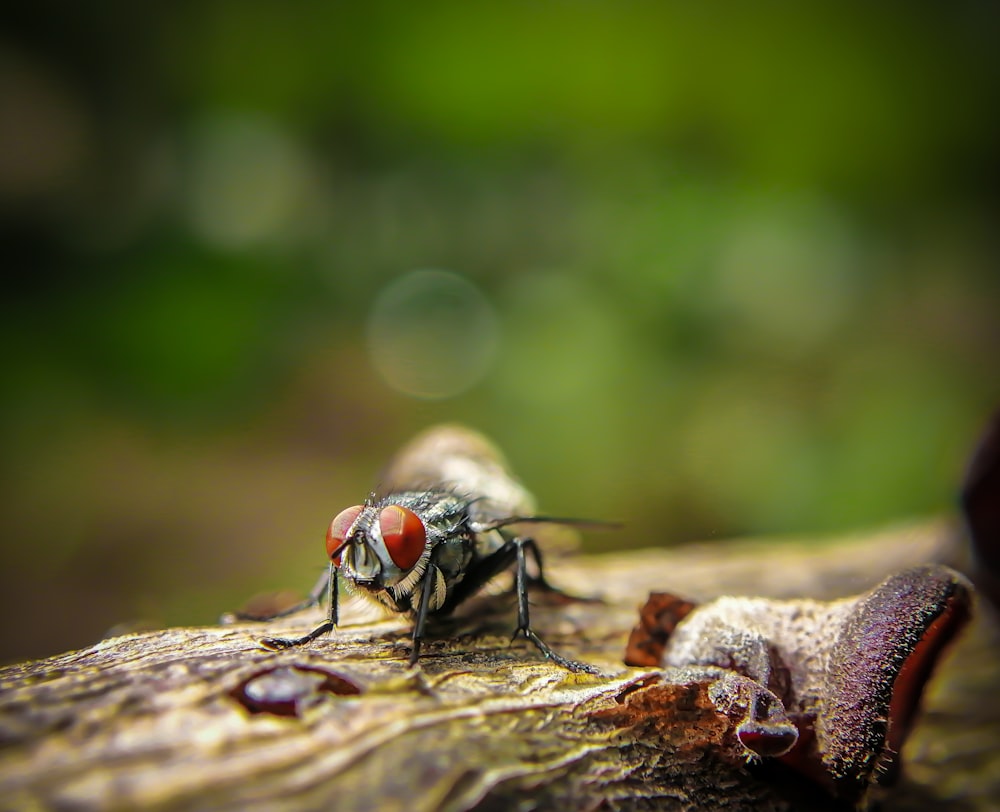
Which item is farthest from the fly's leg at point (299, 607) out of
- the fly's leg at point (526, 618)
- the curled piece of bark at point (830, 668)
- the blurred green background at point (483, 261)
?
the blurred green background at point (483, 261)

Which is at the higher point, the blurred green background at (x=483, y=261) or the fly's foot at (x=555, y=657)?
the blurred green background at (x=483, y=261)

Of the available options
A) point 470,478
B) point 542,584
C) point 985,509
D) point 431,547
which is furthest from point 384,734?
point 985,509

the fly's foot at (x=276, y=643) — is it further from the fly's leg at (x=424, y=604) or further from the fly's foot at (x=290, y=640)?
the fly's leg at (x=424, y=604)

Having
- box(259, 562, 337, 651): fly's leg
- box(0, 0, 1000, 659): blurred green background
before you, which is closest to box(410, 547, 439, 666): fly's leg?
box(259, 562, 337, 651): fly's leg

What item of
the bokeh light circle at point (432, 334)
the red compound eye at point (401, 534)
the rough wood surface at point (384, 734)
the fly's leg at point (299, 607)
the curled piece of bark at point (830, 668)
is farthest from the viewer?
the bokeh light circle at point (432, 334)

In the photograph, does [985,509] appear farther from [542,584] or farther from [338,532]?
[338,532]

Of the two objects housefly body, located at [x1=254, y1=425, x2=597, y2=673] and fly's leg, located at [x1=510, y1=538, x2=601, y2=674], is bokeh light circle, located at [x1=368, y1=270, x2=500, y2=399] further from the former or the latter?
fly's leg, located at [x1=510, y1=538, x2=601, y2=674]

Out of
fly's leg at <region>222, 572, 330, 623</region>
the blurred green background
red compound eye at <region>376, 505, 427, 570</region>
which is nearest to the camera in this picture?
red compound eye at <region>376, 505, 427, 570</region>
